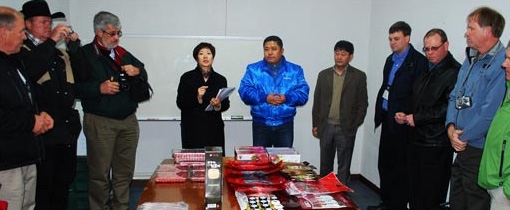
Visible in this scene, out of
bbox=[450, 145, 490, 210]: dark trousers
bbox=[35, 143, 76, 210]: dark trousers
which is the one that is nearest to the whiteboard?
bbox=[35, 143, 76, 210]: dark trousers

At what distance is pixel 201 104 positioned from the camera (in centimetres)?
331

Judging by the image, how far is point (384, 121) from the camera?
3.40 meters

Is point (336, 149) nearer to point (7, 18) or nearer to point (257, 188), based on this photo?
point (257, 188)

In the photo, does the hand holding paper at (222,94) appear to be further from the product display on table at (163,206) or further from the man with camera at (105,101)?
the product display on table at (163,206)

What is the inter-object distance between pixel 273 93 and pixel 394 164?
1198 mm

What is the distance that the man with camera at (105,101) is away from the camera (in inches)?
117

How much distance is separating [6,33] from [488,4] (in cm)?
309

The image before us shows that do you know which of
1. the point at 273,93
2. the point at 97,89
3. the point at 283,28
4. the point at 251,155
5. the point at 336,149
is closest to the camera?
the point at 251,155

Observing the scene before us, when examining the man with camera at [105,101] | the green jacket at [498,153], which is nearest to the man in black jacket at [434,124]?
the green jacket at [498,153]

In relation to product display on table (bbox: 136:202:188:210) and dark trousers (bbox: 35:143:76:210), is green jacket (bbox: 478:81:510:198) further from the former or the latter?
dark trousers (bbox: 35:143:76:210)

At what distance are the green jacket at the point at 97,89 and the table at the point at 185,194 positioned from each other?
112 centimetres

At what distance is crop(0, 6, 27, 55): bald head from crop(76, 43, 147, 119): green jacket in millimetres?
790

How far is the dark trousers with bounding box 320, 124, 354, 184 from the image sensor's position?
3.82 m

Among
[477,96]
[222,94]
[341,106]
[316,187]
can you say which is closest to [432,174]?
[477,96]
